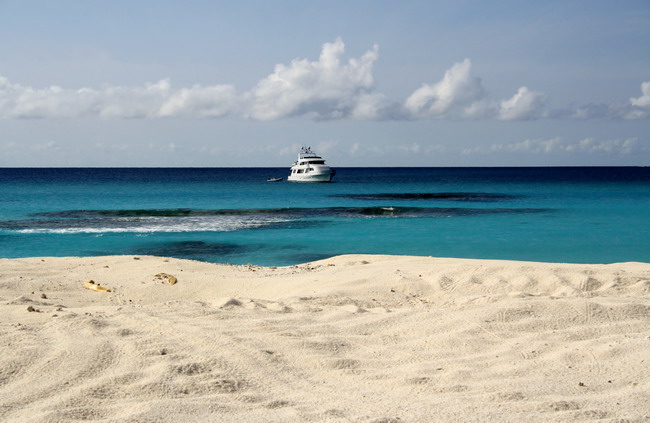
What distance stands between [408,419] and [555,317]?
315 cm

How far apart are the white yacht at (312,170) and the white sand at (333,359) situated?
60173 millimetres

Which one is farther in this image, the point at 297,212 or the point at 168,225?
the point at 297,212

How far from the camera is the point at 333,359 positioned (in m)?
5.02

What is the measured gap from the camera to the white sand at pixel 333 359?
156 inches

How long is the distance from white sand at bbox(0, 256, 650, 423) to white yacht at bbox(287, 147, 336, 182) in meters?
60.2

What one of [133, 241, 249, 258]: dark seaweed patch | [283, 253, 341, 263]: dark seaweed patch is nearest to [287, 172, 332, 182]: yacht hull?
[133, 241, 249, 258]: dark seaweed patch

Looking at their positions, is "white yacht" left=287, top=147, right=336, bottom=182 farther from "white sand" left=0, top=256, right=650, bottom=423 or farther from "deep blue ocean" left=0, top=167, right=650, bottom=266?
"white sand" left=0, top=256, right=650, bottom=423

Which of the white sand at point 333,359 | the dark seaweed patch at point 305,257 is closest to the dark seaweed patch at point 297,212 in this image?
the dark seaweed patch at point 305,257

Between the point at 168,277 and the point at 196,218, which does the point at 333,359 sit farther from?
the point at 196,218

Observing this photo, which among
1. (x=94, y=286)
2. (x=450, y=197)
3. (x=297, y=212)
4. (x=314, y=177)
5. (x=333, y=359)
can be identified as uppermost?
(x=314, y=177)

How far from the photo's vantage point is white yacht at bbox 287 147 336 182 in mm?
68250

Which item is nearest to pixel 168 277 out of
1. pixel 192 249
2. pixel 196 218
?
pixel 192 249

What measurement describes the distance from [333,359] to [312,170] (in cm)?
6407

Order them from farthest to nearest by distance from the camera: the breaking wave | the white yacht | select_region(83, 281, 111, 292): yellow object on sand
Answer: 1. the white yacht
2. the breaking wave
3. select_region(83, 281, 111, 292): yellow object on sand
